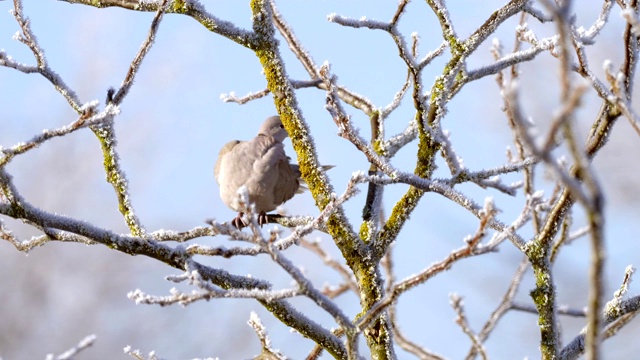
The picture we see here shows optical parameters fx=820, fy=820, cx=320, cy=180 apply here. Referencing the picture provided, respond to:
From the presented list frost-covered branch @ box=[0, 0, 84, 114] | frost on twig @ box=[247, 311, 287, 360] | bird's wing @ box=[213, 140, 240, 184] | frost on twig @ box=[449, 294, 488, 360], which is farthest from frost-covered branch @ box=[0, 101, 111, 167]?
bird's wing @ box=[213, 140, 240, 184]

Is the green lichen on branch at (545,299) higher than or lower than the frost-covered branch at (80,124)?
lower

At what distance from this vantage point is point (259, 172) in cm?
367

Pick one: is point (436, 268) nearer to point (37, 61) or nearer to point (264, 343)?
point (264, 343)

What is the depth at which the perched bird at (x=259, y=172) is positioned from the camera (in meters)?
3.67

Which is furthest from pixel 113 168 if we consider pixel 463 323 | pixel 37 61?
pixel 463 323

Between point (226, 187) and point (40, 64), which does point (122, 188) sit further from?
point (226, 187)

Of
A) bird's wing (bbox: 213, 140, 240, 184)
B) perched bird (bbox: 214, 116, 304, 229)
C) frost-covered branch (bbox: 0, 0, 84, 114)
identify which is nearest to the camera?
frost-covered branch (bbox: 0, 0, 84, 114)

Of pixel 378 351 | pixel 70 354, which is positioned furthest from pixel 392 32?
pixel 70 354

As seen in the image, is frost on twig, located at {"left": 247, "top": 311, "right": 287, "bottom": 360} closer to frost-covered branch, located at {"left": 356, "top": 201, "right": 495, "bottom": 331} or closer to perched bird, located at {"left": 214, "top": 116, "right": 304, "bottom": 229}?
frost-covered branch, located at {"left": 356, "top": 201, "right": 495, "bottom": 331}

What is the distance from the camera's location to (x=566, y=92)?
0.95m

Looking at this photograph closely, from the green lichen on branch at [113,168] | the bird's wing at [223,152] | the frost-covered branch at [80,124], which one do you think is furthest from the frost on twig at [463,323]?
the frost-covered branch at [80,124]

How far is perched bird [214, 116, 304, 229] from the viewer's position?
3672 millimetres

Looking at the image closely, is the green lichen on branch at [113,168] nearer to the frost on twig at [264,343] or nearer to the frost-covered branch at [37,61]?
the frost-covered branch at [37,61]

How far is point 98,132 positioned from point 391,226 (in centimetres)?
106
